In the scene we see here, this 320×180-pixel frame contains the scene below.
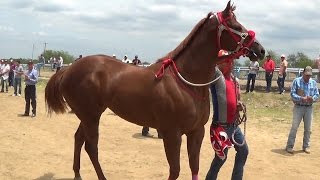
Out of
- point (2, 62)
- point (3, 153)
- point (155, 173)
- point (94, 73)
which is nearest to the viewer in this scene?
point (94, 73)

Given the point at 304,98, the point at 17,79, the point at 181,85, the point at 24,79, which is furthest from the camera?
the point at 17,79

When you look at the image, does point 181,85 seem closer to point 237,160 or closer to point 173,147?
point 173,147

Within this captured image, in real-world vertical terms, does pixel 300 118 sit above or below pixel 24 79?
below

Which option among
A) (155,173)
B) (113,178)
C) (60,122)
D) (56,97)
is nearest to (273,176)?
(155,173)

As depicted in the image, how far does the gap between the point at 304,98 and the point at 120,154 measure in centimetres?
404

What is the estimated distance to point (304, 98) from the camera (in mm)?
8945

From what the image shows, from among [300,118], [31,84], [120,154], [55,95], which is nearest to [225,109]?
[55,95]

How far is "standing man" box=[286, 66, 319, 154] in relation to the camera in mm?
8984

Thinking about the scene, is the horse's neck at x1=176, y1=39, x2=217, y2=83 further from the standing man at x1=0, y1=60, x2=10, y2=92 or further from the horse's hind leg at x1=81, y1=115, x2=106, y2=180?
the standing man at x1=0, y1=60, x2=10, y2=92

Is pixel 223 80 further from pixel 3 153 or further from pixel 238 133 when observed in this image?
pixel 3 153

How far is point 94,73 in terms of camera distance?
570cm

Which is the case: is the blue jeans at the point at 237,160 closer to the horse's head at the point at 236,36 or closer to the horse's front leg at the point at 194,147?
the horse's front leg at the point at 194,147

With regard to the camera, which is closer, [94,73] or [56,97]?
[94,73]

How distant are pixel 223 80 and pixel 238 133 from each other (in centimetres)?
75
